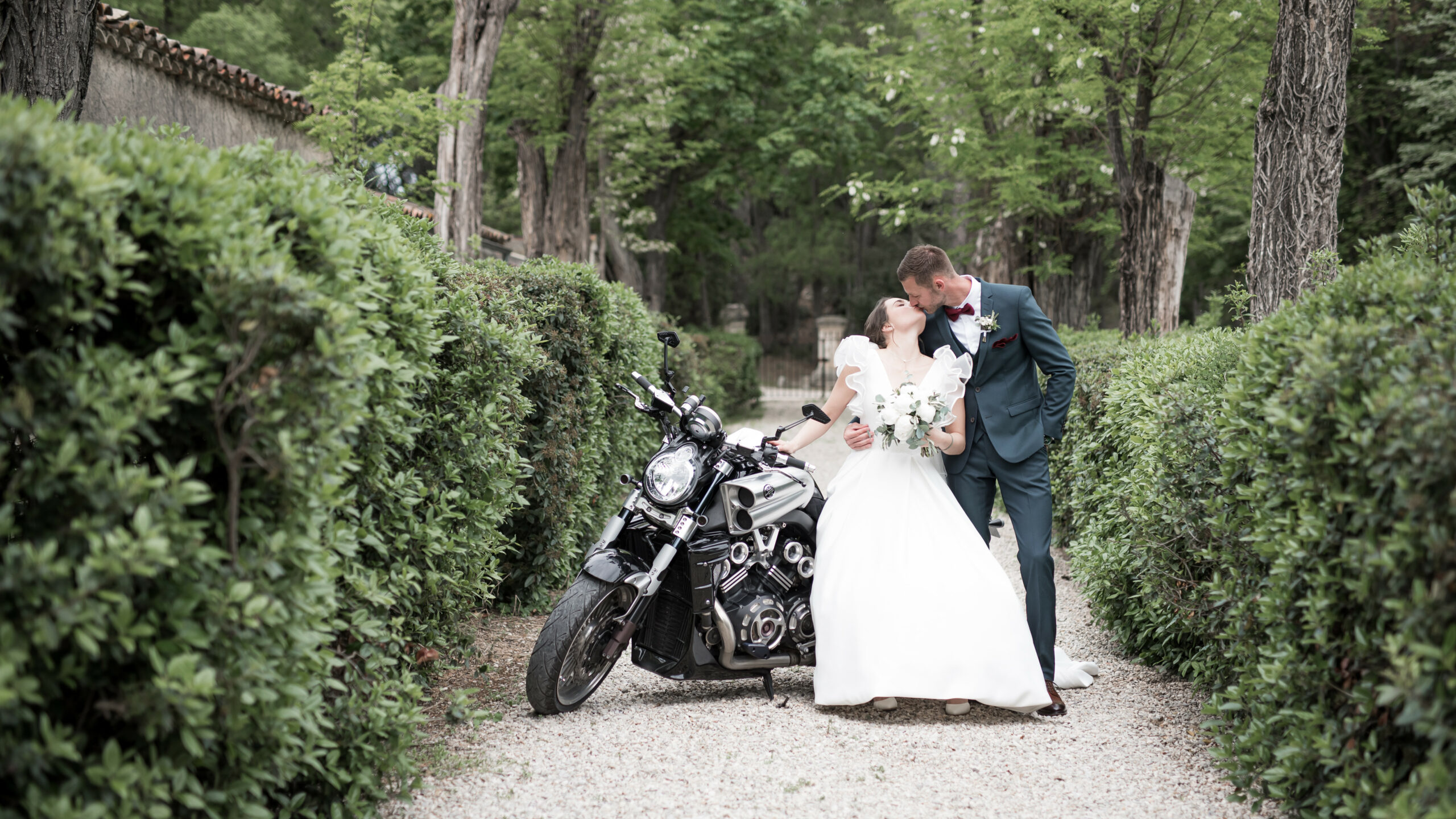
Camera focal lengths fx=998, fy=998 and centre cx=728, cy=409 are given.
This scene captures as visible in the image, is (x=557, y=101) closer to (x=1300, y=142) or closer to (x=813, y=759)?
(x=1300, y=142)

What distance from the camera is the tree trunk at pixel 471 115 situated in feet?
47.2

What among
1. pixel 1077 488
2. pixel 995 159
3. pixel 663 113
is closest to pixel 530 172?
pixel 663 113

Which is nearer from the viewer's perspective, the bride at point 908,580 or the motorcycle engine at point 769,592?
the bride at point 908,580

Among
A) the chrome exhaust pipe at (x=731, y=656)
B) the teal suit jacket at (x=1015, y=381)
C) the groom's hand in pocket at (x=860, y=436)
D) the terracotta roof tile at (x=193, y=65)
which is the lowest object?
the chrome exhaust pipe at (x=731, y=656)

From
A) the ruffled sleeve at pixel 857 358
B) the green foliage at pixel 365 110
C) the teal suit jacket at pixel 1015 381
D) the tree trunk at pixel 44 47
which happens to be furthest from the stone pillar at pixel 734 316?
the teal suit jacket at pixel 1015 381

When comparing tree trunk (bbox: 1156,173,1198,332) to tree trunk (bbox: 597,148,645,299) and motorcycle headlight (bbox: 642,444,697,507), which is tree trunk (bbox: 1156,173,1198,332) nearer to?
motorcycle headlight (bbox: 642,444,697,507)

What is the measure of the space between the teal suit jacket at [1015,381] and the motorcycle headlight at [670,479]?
54.8 inches

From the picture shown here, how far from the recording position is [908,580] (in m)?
4.39

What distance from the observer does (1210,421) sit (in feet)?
13.1

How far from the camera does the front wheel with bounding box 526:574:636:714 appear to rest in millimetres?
4152

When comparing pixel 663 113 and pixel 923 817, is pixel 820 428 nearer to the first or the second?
pixel 923 817

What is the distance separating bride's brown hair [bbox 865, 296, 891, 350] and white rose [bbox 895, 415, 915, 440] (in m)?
0.55

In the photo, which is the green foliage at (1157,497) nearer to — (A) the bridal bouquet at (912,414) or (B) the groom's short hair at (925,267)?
(A) the bridal bouquet at (912,414)

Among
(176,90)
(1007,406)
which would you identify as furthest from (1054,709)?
(176,90)
